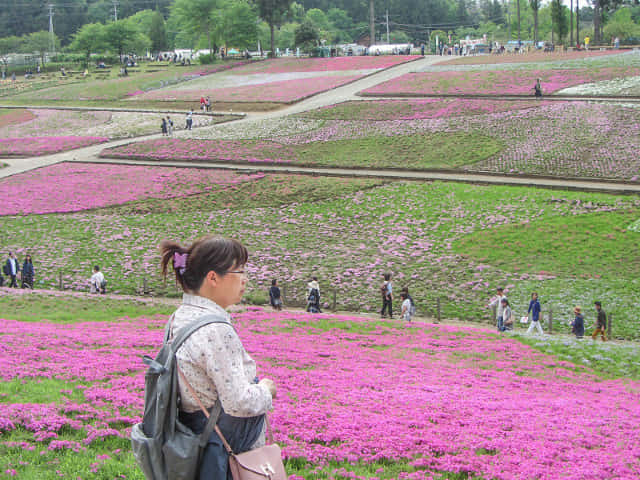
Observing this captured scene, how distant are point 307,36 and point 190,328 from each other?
3664 inches

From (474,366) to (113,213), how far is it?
25.5 m

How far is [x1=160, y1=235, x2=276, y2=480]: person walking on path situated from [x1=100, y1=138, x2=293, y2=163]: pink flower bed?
3936cm

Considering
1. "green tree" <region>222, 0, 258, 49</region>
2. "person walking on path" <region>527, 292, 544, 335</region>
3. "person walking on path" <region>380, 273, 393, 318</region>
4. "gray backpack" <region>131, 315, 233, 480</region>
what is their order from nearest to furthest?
1. "gray backpack" <region>131, 315, 233, 480</region>
2. "person walking on path" <region>527, 292, 544, 335</region>
3. "person walking on path" <region>380, 273, 393, 318</region>
4. "green tree" <region>222, 0, 258, 49</region>

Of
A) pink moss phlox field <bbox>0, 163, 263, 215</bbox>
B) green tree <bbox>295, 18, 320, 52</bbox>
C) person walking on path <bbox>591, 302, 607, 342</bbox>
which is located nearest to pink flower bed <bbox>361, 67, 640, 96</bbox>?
pink moss phlox field <bbox>0, 163, 263, 215</bbox>

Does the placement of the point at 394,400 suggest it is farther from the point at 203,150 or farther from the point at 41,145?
the point at 41,145

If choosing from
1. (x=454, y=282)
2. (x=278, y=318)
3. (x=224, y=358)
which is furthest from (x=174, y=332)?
(x=454, y=282)

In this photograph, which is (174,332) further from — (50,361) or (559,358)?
(559,358)

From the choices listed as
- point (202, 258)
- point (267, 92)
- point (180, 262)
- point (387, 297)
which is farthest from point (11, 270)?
point (267, 92)

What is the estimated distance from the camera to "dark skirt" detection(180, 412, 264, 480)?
403 cm

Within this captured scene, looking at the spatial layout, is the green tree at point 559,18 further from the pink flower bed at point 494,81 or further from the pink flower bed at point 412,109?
the pink flower bed at point 412,109

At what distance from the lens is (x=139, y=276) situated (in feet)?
90.9

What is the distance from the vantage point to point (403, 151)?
43906 millimetres

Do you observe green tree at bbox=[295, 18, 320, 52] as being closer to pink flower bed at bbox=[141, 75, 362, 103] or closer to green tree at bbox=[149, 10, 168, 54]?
pink flower bed at bbox=[141, 75, 362, 103]

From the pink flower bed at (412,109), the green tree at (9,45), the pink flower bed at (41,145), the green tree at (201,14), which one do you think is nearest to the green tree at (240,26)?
the green tree at (201,14)
